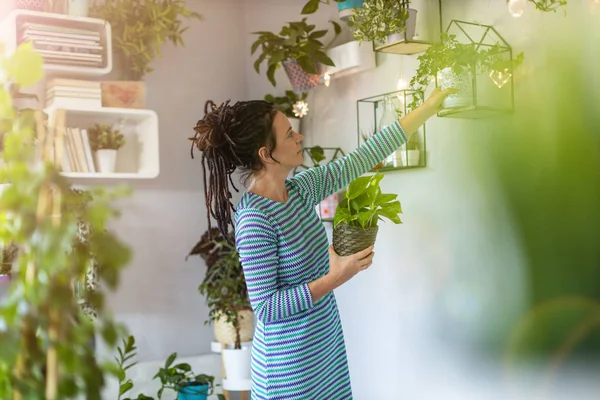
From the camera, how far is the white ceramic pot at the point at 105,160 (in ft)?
10.7

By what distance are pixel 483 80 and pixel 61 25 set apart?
75.4 inches

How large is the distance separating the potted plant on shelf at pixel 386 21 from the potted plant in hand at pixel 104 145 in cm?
137

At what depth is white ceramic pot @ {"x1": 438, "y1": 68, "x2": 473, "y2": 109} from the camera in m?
2.21

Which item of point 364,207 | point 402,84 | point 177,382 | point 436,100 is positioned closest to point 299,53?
point 402,84

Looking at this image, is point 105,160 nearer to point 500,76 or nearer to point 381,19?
point 381,19

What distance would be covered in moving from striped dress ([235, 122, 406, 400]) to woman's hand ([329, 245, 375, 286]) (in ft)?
0.27

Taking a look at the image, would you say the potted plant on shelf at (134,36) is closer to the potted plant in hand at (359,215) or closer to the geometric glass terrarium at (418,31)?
the geometric glass terrarium at (418,31)

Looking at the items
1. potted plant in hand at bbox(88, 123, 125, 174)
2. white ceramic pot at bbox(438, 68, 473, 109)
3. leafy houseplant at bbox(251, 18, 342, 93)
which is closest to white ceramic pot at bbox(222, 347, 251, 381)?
potted plant in hand at bbox(88, 123, 125, 174)

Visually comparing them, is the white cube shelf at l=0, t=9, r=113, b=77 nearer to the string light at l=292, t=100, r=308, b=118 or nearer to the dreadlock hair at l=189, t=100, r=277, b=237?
the string light at l=292, t=100, r=308, b=118

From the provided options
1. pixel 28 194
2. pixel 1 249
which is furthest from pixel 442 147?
pixel 28 194

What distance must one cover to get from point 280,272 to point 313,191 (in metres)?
0.30

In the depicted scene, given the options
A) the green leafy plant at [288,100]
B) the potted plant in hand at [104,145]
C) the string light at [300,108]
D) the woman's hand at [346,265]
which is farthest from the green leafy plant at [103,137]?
the woman's hand at [346,265]

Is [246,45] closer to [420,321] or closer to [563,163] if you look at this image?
[420,321]

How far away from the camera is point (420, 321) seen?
9.01ft
